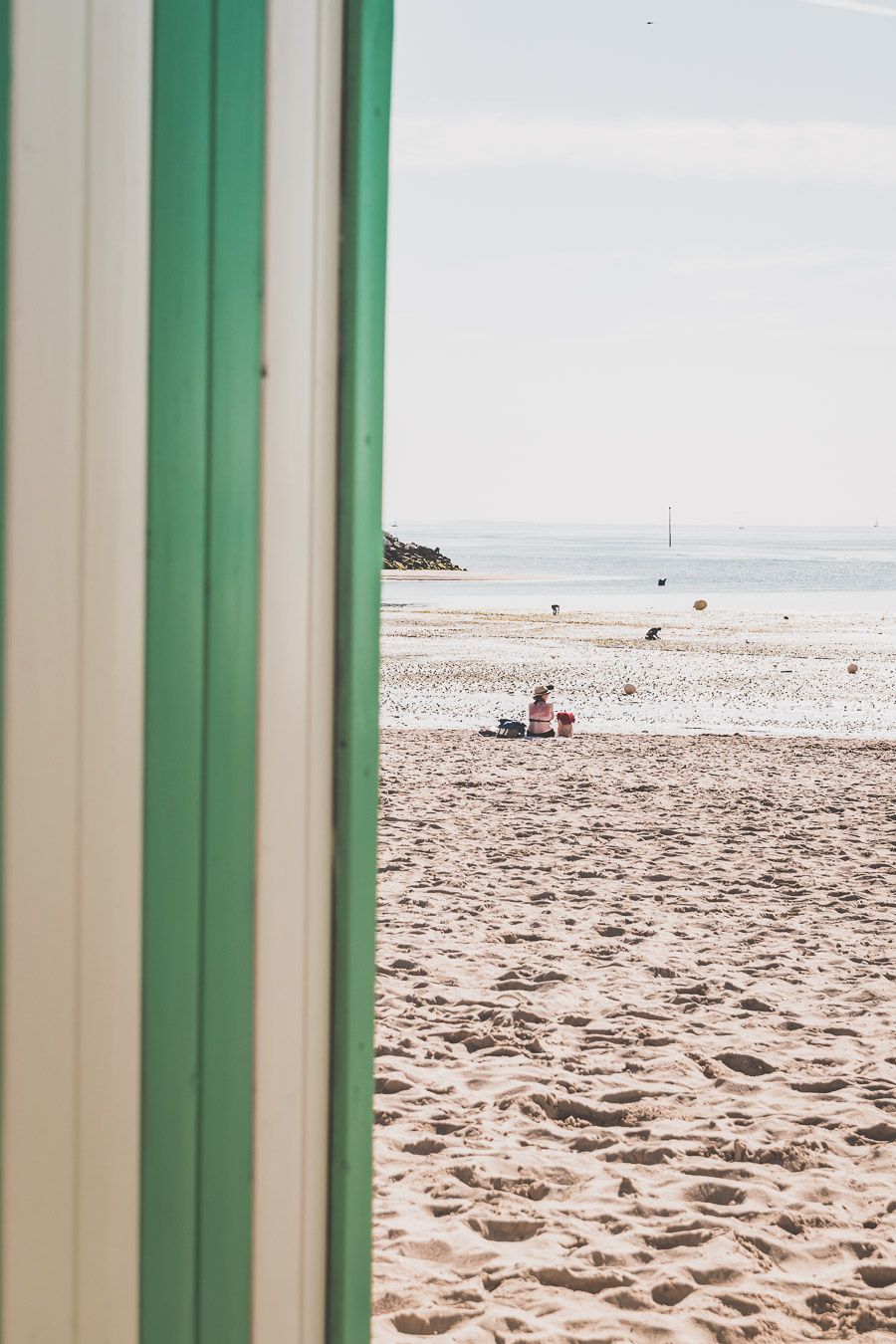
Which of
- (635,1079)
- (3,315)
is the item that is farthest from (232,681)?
A: (635,1079)

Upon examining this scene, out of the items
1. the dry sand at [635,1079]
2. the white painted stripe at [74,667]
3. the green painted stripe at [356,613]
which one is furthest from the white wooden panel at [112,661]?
the dry sand at [635,1079]

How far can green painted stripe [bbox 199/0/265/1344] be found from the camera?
1515 millimetres

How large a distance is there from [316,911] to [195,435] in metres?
0.57

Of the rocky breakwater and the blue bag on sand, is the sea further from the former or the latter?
the blue bag on sand

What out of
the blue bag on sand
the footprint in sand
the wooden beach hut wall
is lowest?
the footprint in sand

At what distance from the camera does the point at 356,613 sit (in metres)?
1.64

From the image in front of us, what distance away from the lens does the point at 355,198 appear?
1.60 metres

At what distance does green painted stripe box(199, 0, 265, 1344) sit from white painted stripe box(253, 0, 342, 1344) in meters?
0.02

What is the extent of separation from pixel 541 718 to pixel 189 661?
41.5 ft

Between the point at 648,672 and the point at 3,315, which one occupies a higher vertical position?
the point at 3,315

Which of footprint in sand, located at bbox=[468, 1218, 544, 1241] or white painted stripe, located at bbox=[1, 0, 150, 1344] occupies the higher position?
white painted stripe, located at bbox=[1, 0, 150, 1344]

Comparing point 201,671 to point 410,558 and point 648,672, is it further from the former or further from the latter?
point 410,558

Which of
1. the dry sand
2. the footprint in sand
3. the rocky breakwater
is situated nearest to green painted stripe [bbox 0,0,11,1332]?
the dry sand

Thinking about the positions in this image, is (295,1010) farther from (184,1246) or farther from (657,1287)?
(657,1287)
